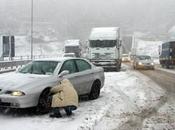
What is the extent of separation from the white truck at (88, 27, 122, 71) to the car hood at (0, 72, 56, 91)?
81.6 feet

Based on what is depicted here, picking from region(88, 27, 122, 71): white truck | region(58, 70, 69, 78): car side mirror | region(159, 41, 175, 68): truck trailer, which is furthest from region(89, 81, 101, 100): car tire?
region(159, 41, 175, 68): truck trailer

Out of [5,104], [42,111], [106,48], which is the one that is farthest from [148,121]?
[106,48]

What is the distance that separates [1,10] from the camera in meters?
180

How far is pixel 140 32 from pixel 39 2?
147 ft

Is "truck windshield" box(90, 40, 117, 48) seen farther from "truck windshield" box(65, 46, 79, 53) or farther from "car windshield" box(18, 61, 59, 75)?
"truck windshield" box(65, 46, 79, 53)

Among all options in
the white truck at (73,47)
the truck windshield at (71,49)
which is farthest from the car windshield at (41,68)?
the truck windshield at (71,49)

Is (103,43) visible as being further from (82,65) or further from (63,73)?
(63,73)

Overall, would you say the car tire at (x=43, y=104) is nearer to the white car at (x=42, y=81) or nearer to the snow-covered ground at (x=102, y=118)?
the white car at (x=42, y=81)

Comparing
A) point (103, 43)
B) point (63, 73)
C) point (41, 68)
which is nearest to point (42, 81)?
point (63, 73)

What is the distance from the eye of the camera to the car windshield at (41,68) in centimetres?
1309

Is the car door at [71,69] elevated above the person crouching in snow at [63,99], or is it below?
above

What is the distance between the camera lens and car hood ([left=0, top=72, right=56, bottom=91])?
37.9 ft

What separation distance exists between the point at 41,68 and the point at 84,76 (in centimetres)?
176

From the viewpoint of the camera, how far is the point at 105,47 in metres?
37.5
